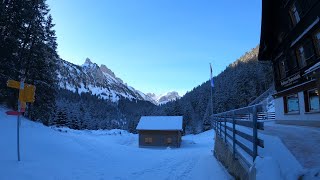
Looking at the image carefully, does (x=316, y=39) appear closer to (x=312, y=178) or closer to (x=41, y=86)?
(x=312, y=178)

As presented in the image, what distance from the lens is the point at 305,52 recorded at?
63.3 feet

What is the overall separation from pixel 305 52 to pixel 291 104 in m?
4.53

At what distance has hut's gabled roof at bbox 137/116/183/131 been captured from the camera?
57625 millimetres

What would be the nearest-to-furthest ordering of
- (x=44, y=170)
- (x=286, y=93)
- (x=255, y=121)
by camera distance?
(x=255, y=121), (x=44, y=170), (x=286, y=93)

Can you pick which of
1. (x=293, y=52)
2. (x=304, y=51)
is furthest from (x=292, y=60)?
(x=304, y=51)

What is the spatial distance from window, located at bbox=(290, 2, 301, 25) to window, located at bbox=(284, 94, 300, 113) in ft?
16.5

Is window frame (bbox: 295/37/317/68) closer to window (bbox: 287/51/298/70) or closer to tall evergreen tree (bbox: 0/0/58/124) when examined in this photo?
window (bbox: 287/51/298/70)

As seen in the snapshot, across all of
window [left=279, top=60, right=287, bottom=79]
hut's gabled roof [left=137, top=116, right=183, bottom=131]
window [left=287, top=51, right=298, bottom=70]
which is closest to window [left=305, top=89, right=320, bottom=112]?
window [left=287, top=51, right=298, bottom=70]

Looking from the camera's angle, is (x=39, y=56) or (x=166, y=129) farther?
(x=166, y=129)

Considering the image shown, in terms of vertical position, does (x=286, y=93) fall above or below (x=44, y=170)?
above

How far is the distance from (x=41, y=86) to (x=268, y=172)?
1356 inches

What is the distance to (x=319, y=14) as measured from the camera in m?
16.2

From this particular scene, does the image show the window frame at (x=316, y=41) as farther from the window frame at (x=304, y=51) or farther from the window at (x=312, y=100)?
the window at (x=312, y=100)

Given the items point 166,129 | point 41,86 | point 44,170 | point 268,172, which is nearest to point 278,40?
point 44,170
